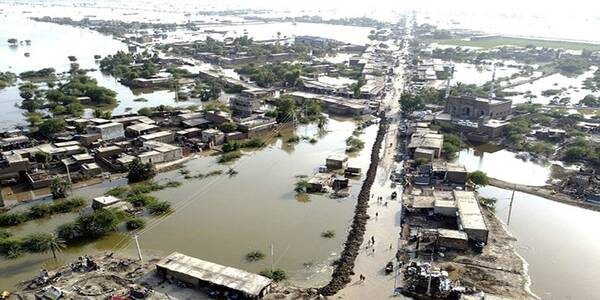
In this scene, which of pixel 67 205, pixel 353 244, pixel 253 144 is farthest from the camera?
pixel 253 144

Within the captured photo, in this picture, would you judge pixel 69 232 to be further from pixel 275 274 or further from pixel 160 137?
pixel 160 137

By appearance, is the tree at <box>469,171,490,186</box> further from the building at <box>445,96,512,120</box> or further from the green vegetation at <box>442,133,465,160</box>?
the building at <box>445,96,512,120</box>

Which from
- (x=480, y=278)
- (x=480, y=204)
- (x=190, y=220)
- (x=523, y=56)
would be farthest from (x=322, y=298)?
(x=523, y=56)

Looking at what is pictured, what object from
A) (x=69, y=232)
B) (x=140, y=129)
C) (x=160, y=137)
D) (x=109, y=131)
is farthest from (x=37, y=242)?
(x=140, y=129)

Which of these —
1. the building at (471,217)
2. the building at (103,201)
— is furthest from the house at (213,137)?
the building at (471,217)

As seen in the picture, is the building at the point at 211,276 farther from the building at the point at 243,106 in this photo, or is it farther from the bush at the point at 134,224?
the building at the point at 243,106

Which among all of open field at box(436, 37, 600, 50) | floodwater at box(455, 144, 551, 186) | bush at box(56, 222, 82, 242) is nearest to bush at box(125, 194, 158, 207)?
bush at box(56, 222, 82, 242)

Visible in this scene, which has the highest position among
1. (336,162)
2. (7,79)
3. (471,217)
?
(7,79)
